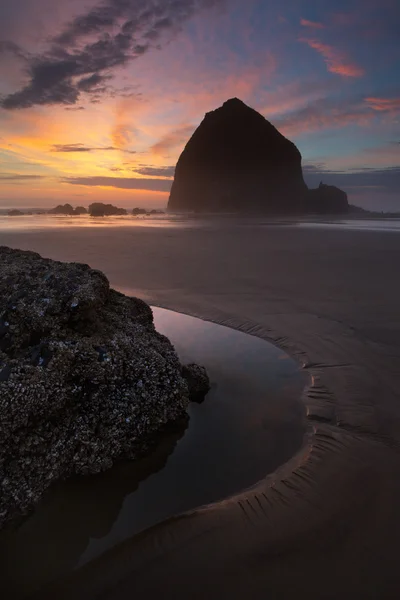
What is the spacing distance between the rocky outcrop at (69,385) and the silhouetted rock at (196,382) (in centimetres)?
41

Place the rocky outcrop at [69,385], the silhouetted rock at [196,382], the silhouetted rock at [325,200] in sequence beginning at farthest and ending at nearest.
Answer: the silhouetted rock at [325,200] < the silhouetted rock at [196,382] < the rocky outcrop at [69,385]

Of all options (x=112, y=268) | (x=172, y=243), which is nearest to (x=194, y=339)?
(x=112, y=268)

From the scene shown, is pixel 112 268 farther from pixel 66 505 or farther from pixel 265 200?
pixel 265 200

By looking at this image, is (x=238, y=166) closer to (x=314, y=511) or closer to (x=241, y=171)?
(x=241, y=171)

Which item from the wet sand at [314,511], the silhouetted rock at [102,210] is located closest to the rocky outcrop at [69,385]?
the wet sand at [314,511]

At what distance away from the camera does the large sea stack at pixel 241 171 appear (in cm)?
11225

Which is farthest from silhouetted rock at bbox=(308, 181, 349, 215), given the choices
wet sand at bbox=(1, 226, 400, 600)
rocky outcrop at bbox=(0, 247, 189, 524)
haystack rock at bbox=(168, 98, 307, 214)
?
rocky outcrop at bbox=(0, 247, 189, 524)

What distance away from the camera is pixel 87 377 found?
8.57 ft

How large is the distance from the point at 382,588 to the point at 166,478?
1.34 meters

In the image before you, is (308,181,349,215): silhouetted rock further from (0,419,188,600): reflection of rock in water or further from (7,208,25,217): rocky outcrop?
(0,419,188,600): reflection of rock in water

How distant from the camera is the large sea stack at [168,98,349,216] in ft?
368

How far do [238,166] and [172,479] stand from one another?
132 metres

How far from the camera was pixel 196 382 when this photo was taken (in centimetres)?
356

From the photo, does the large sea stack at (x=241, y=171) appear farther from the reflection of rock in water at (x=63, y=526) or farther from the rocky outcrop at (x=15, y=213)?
the reflection of rock in water at (x=63, y=526)
